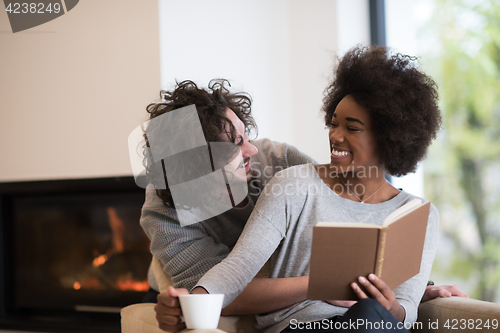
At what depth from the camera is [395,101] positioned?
1.21 meters

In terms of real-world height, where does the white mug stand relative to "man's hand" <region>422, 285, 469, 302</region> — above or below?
above

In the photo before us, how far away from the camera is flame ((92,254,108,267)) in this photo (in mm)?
2520

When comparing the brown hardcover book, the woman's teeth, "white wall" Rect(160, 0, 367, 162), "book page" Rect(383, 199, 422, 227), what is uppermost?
"white wall" Rect(160, 0, 367, 162)

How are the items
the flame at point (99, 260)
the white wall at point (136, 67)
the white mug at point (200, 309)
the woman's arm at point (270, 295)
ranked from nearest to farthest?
the white mug at point (200, 309), the woman's arm at point (270, 295), the white wall at point (136, 67), the flame at point (99, 260)

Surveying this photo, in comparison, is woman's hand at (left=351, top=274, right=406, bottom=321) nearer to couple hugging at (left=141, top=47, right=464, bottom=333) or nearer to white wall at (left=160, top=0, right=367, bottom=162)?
couple hugging at (left=141, top=47, right=464, bottom=333)

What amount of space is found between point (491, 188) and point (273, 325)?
231 cm

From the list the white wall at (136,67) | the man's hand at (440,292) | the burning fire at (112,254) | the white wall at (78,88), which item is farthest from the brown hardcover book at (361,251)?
the burning fire at (112,254)

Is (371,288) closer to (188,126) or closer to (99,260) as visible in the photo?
(188,126)

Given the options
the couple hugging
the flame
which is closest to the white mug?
the couple hugging

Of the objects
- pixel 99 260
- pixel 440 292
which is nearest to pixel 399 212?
pixel 440 292

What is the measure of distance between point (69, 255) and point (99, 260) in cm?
20

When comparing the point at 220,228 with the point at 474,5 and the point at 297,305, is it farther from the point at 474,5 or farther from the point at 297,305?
the point at 474,5

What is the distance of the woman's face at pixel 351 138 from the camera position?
1205 millimetres

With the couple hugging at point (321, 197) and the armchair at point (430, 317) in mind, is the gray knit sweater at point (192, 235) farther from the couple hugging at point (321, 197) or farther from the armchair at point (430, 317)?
the armchair at point (430, 317)
